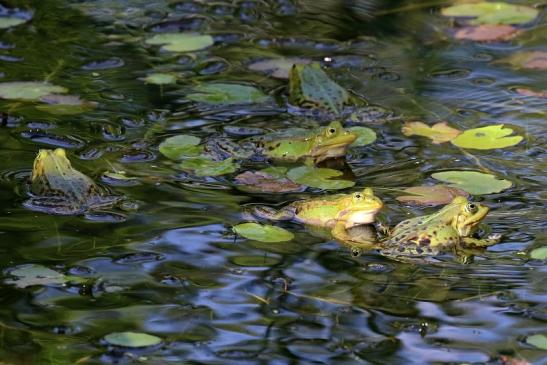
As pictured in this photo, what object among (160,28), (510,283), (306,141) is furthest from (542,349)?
(160,28)

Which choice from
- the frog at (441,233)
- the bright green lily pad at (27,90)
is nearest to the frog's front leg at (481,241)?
the frog at (441,233)

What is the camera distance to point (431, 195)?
391 cm

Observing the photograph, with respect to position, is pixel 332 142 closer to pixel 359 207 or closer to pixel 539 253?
pixel 359 207

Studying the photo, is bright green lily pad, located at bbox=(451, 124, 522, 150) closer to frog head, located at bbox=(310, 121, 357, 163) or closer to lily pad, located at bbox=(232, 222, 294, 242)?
frog head, located at bbox=(310, 121, 357, 163)

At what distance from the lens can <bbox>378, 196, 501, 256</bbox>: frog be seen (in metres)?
3.49

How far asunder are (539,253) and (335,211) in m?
0.71

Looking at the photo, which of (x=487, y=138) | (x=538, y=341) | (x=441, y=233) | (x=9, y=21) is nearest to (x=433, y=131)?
(x=487, y=138)

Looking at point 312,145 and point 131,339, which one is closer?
point 131,339

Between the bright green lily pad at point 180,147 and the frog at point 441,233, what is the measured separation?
3.47ft

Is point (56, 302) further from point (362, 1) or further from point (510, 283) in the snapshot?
point (362, 1)

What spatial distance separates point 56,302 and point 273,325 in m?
0.63

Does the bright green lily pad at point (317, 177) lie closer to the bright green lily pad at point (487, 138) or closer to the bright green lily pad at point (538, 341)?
the bright green lily pad at point (487, 138)

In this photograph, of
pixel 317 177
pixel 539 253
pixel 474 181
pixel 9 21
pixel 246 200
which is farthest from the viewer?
pixel 9 21

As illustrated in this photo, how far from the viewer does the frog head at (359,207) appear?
3.64 m
